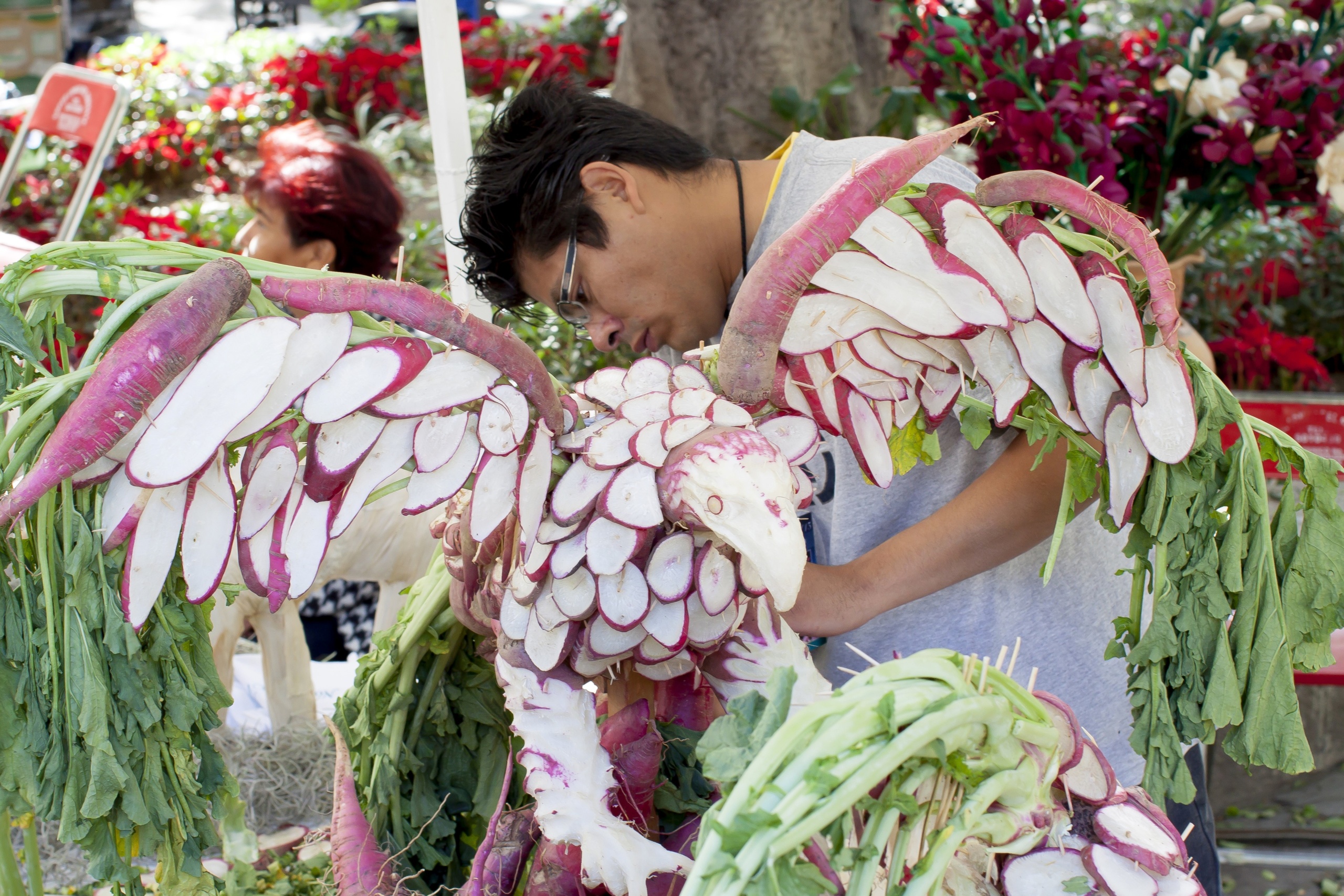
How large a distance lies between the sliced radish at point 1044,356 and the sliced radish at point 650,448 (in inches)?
12.0

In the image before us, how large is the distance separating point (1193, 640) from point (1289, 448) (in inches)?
7.6

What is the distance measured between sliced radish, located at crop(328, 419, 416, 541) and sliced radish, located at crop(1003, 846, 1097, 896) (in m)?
0.52

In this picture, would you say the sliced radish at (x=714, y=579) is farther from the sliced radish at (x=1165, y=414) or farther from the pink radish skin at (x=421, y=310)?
the sliced radish at (x=1165, y=414)

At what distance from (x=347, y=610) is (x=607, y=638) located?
185 centimetres

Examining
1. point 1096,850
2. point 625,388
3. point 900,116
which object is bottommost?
point 900,116

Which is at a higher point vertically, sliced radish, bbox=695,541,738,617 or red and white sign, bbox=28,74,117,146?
sliced radish, bbox=695,541,738,617

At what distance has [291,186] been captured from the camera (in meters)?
2.42

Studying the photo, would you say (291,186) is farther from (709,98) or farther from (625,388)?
(625,388)

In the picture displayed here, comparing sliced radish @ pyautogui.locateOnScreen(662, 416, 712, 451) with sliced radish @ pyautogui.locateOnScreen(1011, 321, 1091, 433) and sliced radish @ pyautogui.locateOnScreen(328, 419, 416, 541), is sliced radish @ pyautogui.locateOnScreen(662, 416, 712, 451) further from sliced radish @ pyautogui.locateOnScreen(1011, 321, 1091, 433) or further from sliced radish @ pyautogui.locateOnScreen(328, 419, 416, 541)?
sliced radish @ pyautogui.locateOnScreen(1011, 321, 1091, 433)

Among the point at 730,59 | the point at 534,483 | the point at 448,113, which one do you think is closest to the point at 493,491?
the point at 534,483

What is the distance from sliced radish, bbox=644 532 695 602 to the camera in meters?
0.78

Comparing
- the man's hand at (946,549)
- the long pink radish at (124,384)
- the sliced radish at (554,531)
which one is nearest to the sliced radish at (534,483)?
the sliced radish at (554,531)

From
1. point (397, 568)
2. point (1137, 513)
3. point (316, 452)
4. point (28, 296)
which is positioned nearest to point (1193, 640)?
point (1137, 513)

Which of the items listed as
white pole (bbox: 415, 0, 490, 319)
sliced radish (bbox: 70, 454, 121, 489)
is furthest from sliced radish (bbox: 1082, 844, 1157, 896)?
white pole (bbox: 415, 0, 490, 319)
